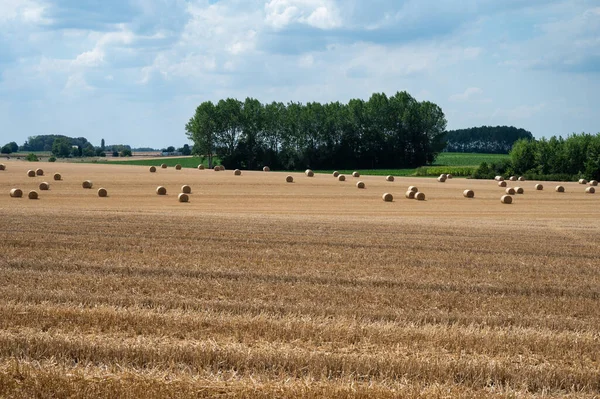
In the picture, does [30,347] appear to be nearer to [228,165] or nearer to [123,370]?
[123,370]

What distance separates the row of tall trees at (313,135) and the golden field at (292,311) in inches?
3151

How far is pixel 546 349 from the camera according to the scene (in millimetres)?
8000

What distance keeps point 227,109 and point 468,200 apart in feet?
229

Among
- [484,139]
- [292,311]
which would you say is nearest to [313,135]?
[484,139]

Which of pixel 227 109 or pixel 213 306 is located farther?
pixel 227 109

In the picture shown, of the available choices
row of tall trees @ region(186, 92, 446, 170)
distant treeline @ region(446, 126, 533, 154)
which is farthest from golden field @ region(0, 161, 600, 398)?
distant treeline @ region(446, 126, 533, 154)

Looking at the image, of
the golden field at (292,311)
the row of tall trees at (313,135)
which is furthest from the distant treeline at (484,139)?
the golden field at (292,311)

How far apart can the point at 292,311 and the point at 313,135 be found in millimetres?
92494

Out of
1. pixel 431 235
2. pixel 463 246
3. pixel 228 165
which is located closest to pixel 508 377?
pixel 463 246

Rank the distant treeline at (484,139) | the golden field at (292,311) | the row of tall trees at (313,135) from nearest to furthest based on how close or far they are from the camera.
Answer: the golden field at (292,311) → the row of tall trees at (313,135) → the distant treeline at (484,139)

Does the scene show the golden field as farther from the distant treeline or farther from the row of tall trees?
the distant treeline

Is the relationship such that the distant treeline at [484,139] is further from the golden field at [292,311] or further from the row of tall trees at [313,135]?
the golden field at [292,311]

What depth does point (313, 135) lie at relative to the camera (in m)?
101

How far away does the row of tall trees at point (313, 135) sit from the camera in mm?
100562
